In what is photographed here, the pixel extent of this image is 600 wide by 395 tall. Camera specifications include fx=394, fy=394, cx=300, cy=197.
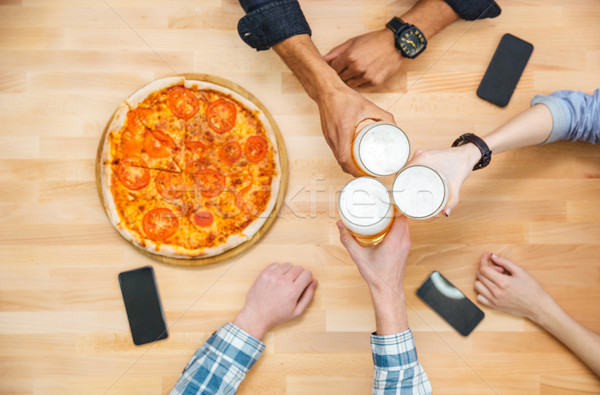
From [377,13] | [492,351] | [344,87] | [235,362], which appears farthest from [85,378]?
[377,13]

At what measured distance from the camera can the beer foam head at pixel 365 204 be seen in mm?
1209

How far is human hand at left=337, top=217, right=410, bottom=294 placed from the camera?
1.42 meters

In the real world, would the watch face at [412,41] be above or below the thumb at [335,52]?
above

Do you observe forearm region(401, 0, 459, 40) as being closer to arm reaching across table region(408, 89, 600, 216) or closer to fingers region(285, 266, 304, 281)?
arm reaching across table region(408, 89, 600, 216)

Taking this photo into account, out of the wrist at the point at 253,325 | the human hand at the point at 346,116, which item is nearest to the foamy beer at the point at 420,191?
the human hand at the point at 346,116

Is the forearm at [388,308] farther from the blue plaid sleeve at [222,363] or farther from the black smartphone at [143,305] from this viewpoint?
the black smartphone at [143,305]

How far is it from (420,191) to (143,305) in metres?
1.24

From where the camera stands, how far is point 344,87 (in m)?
1.44

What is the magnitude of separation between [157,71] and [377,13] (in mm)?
1005

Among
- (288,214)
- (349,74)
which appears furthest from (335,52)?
(288,214)

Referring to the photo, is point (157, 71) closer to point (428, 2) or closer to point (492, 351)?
point (428, 2)

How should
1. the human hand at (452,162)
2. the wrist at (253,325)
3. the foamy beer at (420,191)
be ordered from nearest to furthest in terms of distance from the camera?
the foamy beer at (420,191), the human hand at (452,162), the wrist at (253,325)

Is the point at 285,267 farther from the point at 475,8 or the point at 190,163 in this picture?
the point at 475,8

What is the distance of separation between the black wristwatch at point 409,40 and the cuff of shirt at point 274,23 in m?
0.41
